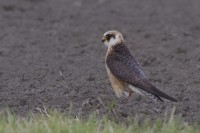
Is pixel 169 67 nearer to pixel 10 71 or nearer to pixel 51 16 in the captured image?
pixel 10 71

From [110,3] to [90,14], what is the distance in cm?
164

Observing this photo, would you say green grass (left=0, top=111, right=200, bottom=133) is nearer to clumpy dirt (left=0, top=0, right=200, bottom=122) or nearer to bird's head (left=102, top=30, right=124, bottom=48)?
clumpy dirt (left=0, top=0, right=200, bottom=122)

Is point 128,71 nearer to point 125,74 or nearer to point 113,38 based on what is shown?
point 125,74

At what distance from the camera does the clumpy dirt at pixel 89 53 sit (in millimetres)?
9367

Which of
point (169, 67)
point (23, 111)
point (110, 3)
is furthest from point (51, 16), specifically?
point (23, 111)

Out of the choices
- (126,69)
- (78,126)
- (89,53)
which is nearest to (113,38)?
(126,69)

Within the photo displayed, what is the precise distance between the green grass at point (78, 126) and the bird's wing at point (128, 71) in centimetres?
127

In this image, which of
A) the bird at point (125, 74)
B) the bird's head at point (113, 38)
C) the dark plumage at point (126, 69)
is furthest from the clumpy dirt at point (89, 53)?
the bird's head at point (113, 38)

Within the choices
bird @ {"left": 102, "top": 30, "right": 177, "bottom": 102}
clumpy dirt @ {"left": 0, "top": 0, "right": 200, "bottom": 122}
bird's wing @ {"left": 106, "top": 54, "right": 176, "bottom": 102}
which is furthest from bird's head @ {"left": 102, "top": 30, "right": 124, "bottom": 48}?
clumpy dirt @ {"left": 0, "top": 0, "right": 200, "bottom": 122}

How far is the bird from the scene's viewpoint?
366 inches

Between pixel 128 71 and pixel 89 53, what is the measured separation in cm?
356

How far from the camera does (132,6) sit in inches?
717

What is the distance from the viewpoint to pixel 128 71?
31.9ft

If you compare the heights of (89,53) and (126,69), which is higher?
(89,53)
